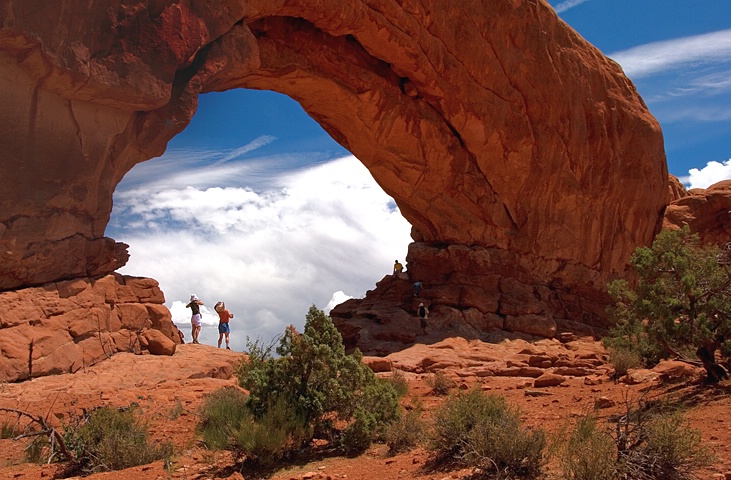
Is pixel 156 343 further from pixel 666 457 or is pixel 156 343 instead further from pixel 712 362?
pixel 666 457

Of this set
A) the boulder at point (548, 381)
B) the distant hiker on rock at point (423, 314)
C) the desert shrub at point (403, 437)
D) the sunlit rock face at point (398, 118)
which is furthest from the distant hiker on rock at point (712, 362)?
the sunlit rock face at point (398, 118)

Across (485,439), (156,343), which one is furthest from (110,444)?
(156,343)

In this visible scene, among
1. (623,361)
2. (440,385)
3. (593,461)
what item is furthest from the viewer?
(623,361)

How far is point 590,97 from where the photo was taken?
70.4 feet

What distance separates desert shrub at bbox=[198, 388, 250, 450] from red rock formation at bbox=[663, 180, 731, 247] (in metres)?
20.0

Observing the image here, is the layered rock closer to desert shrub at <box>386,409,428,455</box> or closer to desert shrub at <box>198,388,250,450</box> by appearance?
desert shrub at <box>198,388,250,450</box>

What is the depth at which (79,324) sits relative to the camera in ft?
39.2

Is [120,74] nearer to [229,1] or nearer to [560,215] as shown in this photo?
[229,1]

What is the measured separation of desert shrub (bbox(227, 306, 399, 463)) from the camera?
7977 mm

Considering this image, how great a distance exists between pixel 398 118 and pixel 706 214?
13.8m

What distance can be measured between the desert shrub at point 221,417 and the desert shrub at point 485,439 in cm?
240

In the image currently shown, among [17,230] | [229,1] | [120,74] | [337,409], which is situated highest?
[229,1]

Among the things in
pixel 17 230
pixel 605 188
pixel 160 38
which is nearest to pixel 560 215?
pixel 605 188

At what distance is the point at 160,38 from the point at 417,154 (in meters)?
8.93
